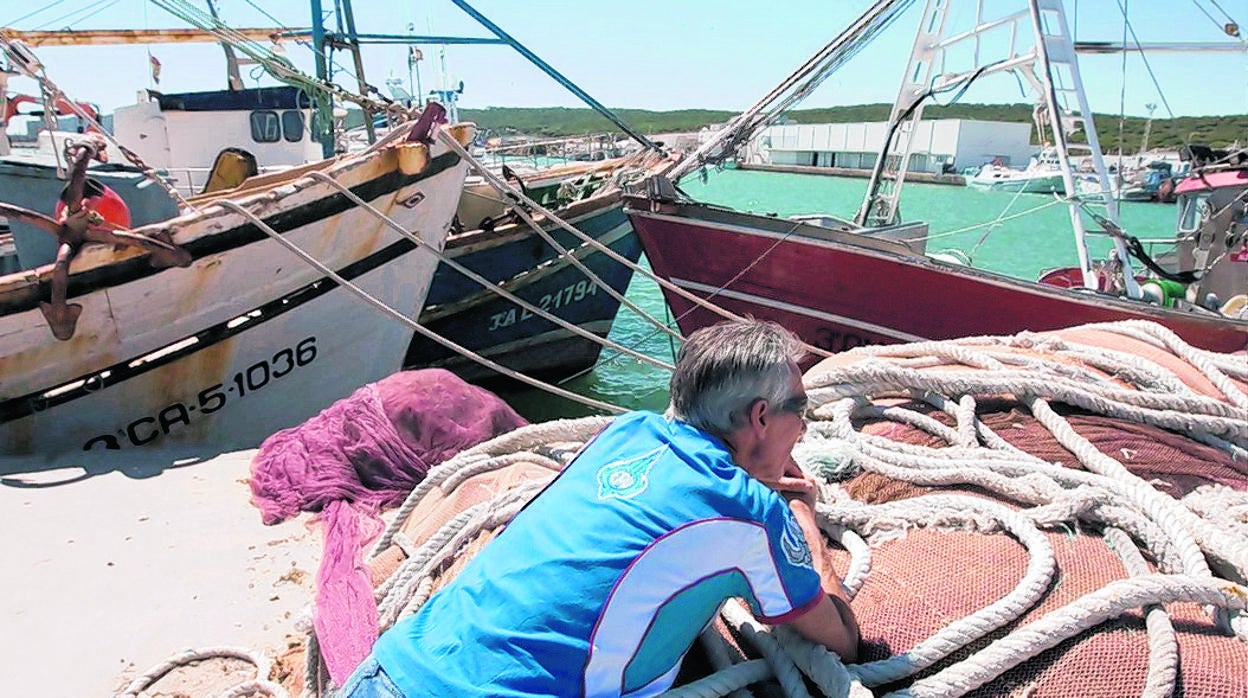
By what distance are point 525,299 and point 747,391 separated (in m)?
7.98

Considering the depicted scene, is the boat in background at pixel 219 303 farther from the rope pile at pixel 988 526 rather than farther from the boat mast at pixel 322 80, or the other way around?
the boat mast at pixel 322 80

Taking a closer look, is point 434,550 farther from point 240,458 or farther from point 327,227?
point 327,227

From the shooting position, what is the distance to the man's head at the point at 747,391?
5.04ft

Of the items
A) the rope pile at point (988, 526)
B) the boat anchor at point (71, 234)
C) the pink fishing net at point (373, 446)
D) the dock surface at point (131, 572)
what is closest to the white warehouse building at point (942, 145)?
the boat anchor at point (71, 234)

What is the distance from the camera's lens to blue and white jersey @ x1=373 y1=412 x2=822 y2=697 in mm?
1360

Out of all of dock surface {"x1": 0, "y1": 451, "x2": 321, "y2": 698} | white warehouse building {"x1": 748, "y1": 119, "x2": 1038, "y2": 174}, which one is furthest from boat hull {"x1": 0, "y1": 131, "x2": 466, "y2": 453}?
white warehouse building {"x1": 748, "y1": 119, "x2": 1038, "y2": 174}

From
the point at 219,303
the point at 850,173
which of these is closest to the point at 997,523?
the point at 219,303

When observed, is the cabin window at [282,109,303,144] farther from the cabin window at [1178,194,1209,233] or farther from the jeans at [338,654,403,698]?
the jeans at [338,654,403,698]

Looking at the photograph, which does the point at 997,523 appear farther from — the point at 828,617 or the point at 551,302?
the point at 551,302

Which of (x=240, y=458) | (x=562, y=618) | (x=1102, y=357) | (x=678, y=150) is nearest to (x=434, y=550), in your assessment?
(x=562, y=618)

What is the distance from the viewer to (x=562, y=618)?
1.36 metres

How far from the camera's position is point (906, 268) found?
6395 mm

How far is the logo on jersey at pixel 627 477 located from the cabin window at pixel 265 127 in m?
10.7

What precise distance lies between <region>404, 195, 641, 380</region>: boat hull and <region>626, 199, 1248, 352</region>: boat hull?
1817mm
